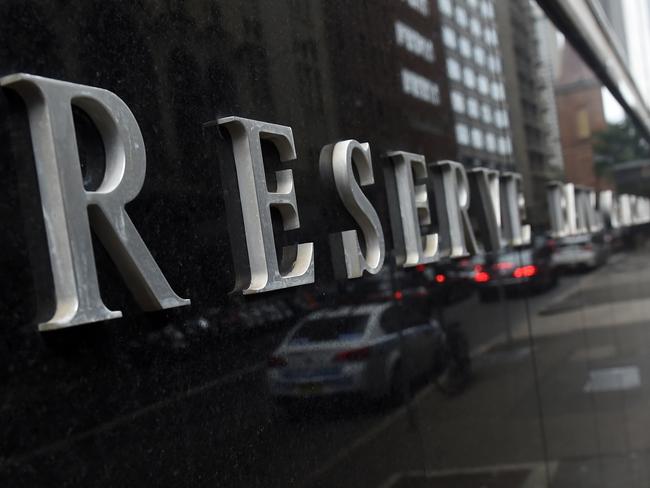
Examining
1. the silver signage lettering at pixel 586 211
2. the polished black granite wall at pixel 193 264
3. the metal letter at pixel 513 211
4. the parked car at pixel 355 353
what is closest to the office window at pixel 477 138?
the metal letter at pixel 513 211

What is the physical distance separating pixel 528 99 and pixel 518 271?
1.49 meters

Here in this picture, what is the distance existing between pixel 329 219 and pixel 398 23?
1264mm

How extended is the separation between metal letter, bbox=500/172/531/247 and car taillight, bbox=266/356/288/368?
2.09m

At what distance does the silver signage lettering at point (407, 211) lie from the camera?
321cm

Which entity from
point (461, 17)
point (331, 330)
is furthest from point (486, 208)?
point (331, 330)

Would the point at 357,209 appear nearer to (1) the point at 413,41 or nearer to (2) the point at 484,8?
(1) the point at 413,41

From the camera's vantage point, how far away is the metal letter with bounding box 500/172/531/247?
14.5 feet

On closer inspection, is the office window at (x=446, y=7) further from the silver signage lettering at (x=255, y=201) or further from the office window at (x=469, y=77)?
the silver signage lettering at (x=255, y=201)

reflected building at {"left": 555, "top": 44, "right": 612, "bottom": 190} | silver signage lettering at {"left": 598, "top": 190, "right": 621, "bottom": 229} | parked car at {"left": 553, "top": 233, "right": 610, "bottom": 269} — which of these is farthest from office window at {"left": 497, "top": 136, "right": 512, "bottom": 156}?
silver signage lettering at {"left": 598, "top": 190, "right": 621, "bottom": 229}

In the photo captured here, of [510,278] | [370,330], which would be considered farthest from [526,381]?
[370,330]

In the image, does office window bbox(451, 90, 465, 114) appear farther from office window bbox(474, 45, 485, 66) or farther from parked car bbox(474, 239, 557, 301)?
parked car bbox(474, 239, 557, 301)

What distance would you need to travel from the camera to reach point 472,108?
4.47m

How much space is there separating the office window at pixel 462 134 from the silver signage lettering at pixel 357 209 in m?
1.28

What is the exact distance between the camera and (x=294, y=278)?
8.17 feet
